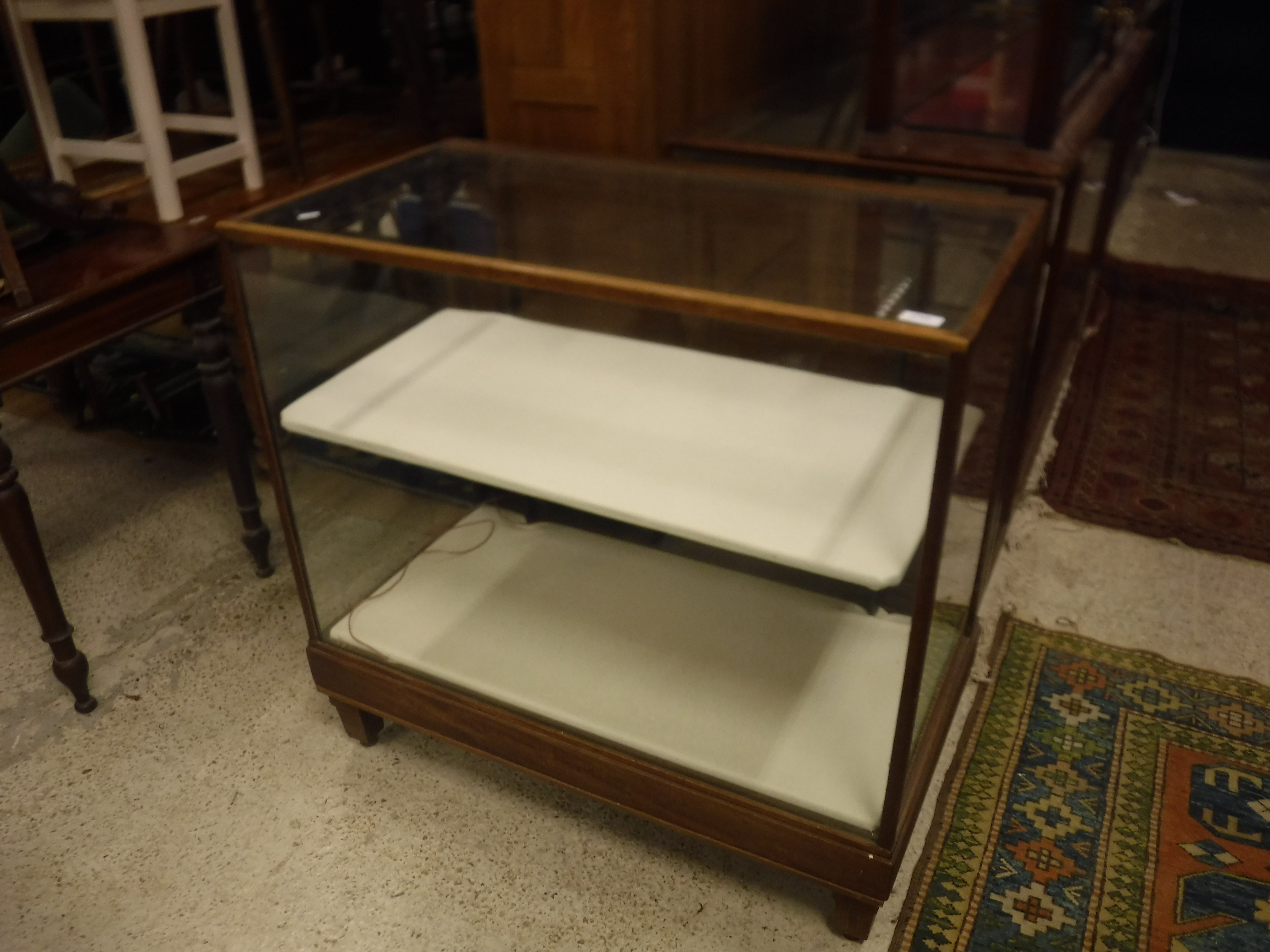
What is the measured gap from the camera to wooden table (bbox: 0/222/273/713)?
1526mm

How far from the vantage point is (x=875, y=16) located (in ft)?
5.76

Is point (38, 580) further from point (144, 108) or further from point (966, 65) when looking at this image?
point (966, 65)

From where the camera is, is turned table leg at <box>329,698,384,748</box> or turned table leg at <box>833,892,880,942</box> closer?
turned table leg at <box>833,892,880,942</box>

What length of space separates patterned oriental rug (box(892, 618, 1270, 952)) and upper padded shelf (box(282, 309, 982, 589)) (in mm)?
517

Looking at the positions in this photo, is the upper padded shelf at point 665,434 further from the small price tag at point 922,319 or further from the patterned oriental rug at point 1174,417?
the patterned oriental rug at point 1174,417

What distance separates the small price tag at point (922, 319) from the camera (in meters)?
0.95

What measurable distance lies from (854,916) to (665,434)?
0.67 m

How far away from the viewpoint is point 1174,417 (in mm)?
2502

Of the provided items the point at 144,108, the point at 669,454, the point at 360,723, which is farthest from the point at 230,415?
the point at 669,454

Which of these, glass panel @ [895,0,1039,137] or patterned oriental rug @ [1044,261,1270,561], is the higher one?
glass panel @ [895,0,1039,137]

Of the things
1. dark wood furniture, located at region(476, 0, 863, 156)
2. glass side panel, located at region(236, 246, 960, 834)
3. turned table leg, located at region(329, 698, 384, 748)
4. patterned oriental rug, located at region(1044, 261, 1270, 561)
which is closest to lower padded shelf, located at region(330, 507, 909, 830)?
glass side panel, located at region(236, 246, 960, 834)

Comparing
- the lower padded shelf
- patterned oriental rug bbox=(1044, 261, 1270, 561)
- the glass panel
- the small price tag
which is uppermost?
the glass panel

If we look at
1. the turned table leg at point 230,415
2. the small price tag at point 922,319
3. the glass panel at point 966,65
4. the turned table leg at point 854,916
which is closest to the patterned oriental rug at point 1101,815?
the turned table leg at point 854,916

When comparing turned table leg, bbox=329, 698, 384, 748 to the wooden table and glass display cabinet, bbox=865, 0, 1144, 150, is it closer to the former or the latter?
the wooden table
